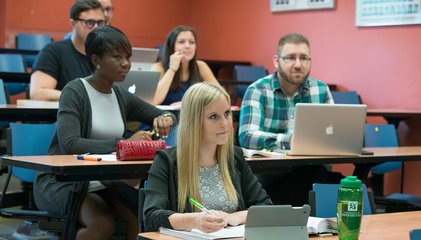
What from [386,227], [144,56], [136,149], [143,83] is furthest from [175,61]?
[386,227]

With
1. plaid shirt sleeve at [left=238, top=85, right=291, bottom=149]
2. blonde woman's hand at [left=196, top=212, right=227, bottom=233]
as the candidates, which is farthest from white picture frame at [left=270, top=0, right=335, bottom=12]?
blonde woman's hand at [left=196, top=212, right=227, bottom=233]

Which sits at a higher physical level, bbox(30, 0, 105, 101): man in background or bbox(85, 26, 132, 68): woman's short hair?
bbox(85, 26, 132, 68): woman's short hair

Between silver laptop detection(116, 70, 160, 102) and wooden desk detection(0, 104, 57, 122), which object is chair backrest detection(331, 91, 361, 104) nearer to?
silver laptop detection(116, 70, 160, 102)

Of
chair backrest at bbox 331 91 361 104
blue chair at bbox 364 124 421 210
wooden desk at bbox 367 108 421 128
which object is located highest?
chair backrest at bbox 331 91 361 104

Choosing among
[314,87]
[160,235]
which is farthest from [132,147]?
[314,87]

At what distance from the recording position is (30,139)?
181 inches

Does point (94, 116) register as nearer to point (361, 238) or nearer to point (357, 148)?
point (357, 148)

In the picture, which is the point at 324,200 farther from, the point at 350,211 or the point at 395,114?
the point at 395,114

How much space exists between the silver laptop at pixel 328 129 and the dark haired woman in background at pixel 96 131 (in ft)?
2.31

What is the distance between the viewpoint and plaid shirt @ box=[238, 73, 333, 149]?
497 cm

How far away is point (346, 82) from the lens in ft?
28.3

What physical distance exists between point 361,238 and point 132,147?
1456 mm

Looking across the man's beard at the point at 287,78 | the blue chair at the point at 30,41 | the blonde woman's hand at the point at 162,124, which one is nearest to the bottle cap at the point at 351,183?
the blonde woman's hand at the point at 162,124

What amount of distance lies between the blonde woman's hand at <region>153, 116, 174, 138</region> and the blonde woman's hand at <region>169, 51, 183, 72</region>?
6.70 feet
